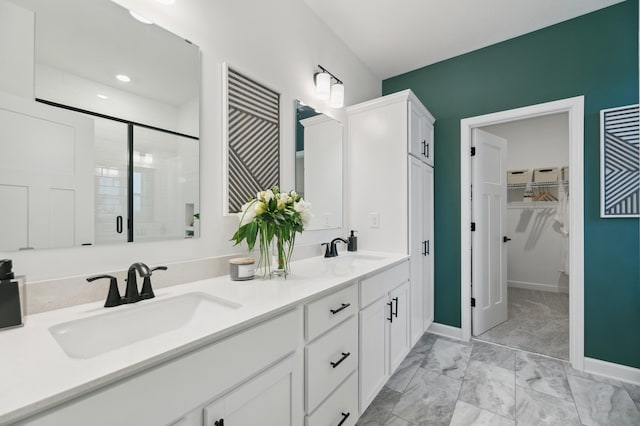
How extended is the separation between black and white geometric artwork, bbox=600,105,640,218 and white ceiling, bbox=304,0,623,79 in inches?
35.0

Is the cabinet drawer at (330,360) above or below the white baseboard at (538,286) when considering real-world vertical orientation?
above

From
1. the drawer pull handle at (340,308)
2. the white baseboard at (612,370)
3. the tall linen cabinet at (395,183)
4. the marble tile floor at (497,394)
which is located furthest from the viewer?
the tall linen cabinet at (395,183)

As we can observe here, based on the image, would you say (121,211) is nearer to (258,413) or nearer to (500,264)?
(258,413)

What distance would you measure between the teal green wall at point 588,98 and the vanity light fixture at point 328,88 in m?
1.08

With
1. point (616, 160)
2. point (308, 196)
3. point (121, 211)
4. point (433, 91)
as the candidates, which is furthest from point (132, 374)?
point (433, 91)

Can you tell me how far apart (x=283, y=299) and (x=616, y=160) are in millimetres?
2625

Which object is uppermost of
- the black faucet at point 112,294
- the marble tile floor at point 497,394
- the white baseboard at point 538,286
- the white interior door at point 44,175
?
the white interior door at point 44,175

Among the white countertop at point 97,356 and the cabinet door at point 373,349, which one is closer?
the white countertop at point 97,356

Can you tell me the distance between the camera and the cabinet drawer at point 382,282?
5.27 feet

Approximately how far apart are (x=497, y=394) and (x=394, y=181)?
5.48ft

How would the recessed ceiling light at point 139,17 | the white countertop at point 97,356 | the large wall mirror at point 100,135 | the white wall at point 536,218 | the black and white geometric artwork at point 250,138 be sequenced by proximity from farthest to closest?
the white wall at point 536,218, the black and white geometric artwork at point 250,138, the recessed ceiling light at point 139,17, the large wall mirror at point 100,135, the white countertop at point 97,356

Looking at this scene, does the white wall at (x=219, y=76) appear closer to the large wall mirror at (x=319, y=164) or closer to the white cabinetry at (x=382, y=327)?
the large wall mirror at (x=319, y=164)

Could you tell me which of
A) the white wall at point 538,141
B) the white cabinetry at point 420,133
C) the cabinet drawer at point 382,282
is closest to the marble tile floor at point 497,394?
the cabinet drawer at point 382,282

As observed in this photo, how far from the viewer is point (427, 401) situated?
185 cm
